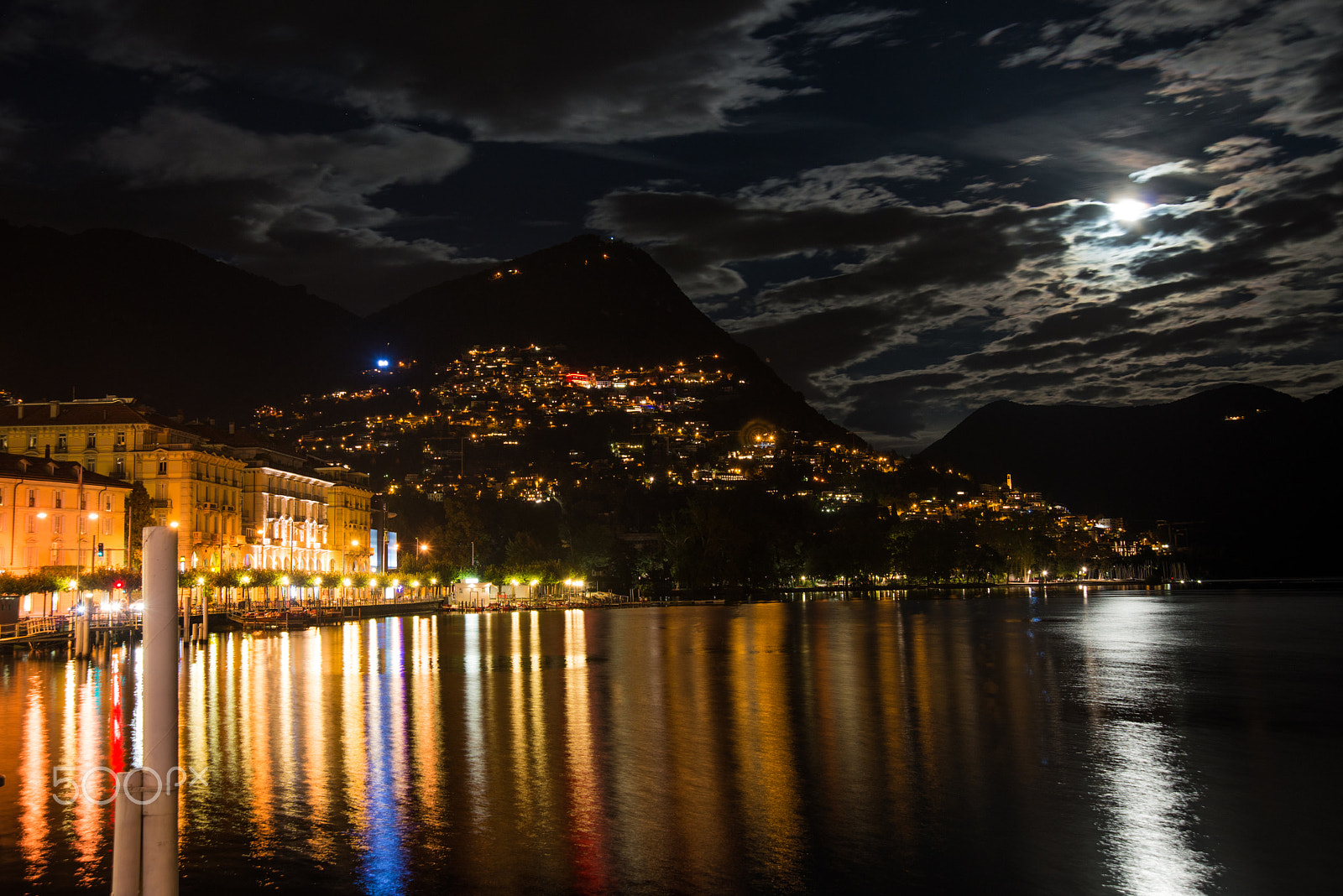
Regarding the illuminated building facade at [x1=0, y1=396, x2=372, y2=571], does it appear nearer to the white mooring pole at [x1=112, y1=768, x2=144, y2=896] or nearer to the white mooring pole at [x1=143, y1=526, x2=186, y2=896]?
the white mooring pole at [x1=112, y1=768, x2=144, y2=896]

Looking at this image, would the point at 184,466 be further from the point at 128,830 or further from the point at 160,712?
the point at 160,712

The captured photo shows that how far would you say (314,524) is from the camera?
4567 inches

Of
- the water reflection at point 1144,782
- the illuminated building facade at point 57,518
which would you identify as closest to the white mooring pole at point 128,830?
the water reflection at point 1144,782

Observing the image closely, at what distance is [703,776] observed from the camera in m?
19.2

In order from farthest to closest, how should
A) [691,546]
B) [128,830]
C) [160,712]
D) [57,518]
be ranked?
[691,546], [57,518], [128,830], [160,712]

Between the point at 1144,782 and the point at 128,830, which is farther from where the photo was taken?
the point at 1144,782

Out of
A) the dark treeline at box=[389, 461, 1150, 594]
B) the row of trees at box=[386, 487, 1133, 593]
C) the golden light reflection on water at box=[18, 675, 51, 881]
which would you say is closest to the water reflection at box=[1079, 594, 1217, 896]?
the golden light reflection on water at box=[18, 675, 51, 881]

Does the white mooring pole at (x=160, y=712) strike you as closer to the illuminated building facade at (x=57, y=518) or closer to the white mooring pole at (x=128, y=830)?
the white mooring pole at (x=128, y=830)

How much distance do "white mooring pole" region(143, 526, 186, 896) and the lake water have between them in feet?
19.5

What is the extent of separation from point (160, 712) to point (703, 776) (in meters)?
13.6

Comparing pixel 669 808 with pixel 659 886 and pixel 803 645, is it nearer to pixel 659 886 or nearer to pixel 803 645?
pixel 659 886

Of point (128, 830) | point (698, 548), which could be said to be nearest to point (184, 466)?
point (698, 548)

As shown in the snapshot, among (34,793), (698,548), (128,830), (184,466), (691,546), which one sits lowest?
(34,793)

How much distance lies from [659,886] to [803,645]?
41.6 m
